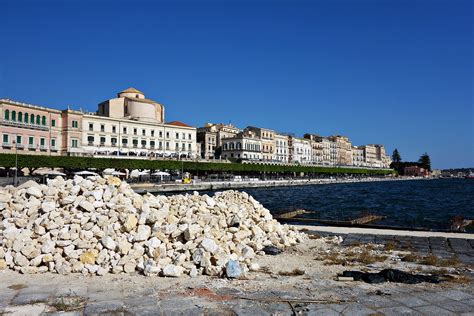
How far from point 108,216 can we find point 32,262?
1904 mm

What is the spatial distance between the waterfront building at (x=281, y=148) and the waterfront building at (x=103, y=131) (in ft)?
119

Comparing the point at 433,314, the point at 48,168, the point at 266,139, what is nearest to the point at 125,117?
the point at 48,168

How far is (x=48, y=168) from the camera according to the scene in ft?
160

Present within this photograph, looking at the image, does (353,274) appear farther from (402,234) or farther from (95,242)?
(402,234)

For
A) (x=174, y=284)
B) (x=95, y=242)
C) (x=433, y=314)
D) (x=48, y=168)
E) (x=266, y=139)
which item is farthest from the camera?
(x=266, y=139)

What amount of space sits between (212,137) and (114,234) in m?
92.2

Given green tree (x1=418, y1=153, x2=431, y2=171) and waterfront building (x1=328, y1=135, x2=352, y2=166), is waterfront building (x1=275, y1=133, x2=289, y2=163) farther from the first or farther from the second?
green tree (x1=418, y1=153, x2=431, y2=171)

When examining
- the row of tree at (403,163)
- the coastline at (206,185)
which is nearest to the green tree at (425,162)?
the row of tree at (403,163)

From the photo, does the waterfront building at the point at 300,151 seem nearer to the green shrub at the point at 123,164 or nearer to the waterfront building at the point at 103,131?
the green shrub at the point at 123,164

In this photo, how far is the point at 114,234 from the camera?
875cm

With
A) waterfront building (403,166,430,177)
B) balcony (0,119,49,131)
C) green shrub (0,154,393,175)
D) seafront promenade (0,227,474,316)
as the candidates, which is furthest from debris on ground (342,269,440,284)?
waterfront building (403,166,430,177)

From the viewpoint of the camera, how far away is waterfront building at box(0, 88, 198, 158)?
5311 cm

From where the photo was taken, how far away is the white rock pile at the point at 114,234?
8.12 metres

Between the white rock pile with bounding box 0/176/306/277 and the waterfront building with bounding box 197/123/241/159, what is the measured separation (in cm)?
8440
